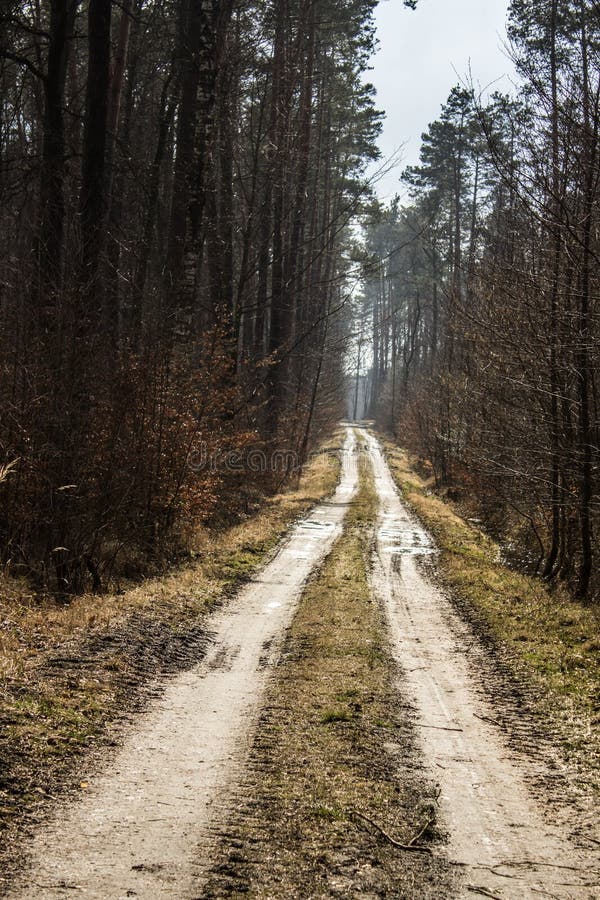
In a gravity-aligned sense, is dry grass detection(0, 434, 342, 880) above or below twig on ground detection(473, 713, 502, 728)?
above

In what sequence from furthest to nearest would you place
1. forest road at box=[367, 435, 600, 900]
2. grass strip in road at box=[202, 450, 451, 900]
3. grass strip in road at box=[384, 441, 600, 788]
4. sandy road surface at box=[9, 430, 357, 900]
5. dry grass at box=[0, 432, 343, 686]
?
dry grass at box=[0, 432, 343, 686], grass strip in road at box=[384, 441, 600, 788], forest road at box=[367, 435, 600, 900], grass strip in road at box=[202, 450, 451, 900], sandy road surface at box=[9, 430, 357, 900]

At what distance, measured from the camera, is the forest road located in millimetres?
4074

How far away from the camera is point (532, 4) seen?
1064 inches

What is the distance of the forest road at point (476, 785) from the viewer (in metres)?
4.07

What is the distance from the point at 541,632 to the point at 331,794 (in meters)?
5.73

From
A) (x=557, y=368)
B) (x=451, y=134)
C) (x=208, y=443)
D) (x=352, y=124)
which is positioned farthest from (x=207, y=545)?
(x=451, y=134)

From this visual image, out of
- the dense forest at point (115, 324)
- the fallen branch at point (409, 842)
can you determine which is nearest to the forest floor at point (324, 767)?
the fallen branch at point (409, 842)

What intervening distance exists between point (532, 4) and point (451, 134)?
18.1 meters

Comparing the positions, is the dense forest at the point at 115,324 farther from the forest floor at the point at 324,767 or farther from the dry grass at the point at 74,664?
the forest floor at the point at 324,767

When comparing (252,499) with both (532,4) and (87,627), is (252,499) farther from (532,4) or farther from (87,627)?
(532,4)

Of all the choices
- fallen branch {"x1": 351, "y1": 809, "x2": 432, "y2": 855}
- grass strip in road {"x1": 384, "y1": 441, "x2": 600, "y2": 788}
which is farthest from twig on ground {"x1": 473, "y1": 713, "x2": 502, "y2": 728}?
fallen branch {"x1": 351, "y1": 809, "x2": 432, "y2": 855}

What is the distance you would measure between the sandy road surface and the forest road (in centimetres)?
135

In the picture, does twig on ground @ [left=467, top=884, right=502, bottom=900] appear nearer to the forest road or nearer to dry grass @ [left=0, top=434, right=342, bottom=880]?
the forest road

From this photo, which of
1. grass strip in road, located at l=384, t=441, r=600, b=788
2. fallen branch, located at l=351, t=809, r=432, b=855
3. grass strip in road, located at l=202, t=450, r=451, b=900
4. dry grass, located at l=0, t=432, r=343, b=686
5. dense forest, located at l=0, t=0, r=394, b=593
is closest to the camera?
grass strip in road, located at l=202, t=450, r=451, b=900
